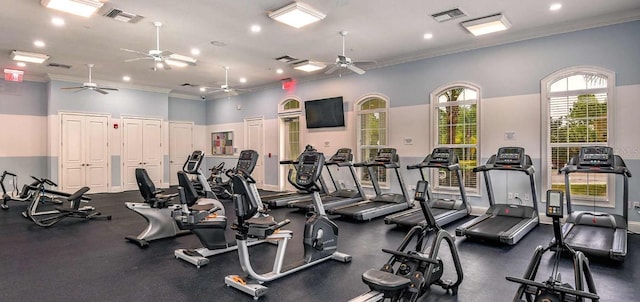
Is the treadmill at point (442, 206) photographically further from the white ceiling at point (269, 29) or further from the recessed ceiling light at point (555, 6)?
the recessed ceiling light at point (555, 6)

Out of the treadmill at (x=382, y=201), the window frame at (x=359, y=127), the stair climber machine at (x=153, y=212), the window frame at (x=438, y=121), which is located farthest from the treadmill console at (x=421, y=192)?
the window frame at (x=359, y=127)

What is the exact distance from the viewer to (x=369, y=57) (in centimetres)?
796

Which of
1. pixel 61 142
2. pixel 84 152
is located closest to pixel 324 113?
pixel 84 152

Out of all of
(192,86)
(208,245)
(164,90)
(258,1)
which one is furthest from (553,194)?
(164,90)

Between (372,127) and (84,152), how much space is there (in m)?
8.10

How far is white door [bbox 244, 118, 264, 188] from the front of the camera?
37.1 ft

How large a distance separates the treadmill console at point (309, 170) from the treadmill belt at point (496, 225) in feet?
8.64

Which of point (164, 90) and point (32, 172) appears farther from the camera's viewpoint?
point (164, 90)

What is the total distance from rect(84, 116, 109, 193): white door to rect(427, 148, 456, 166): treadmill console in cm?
922

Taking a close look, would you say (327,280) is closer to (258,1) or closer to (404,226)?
(404,226)

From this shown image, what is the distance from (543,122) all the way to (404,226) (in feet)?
10.0

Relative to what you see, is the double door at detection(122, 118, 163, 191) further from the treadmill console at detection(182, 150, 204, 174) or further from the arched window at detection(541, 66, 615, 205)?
the arched window at detection(541, 66, 615, 205)

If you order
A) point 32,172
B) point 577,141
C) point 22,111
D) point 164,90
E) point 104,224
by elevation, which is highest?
point 164,90

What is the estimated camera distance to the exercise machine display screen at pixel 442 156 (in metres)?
6.36
